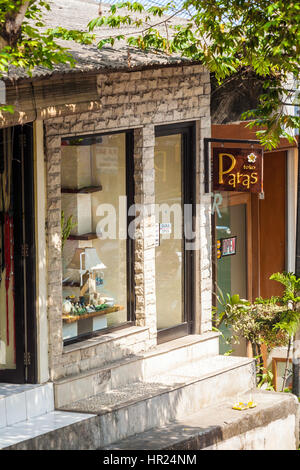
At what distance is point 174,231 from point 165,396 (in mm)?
2626

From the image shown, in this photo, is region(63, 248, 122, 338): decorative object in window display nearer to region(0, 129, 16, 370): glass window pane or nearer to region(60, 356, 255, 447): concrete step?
region(0, 129, 16, 370): glass window pane

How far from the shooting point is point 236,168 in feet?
41.3

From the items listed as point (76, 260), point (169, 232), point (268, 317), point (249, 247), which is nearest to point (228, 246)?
point (249, 247)

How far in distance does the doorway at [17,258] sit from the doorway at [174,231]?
2522 millimetres

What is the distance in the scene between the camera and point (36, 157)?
9.96 meters

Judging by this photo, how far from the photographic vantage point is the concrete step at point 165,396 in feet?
32.9

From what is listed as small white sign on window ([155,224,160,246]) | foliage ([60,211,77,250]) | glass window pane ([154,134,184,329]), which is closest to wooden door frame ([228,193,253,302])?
glass window pane ([154,134,184,329])

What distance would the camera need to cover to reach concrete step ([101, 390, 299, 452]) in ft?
32.9

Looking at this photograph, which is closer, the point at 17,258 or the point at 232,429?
the point at 17,258

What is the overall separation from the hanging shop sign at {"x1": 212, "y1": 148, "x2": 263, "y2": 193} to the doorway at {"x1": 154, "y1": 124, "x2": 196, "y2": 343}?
0.38 meters

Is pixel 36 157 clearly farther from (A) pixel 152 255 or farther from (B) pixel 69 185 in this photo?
(A) pixel 152 255

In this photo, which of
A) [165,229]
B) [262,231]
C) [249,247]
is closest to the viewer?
[165,229]

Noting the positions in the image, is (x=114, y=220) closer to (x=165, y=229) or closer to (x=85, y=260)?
(x=85, y=260)
